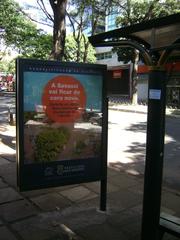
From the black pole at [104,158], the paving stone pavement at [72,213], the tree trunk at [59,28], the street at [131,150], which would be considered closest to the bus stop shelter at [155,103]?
the paving stone pavement at [72,213]

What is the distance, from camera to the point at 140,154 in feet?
28.6

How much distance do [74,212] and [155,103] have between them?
2.06 m

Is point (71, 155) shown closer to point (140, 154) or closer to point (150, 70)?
point (150, 70)

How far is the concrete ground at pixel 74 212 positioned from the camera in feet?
13.0

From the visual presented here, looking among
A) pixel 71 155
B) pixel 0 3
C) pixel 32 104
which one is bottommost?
pixel 71 155

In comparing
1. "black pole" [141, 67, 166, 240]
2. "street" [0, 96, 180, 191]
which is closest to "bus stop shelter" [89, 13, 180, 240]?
"black pole" [141, 67, 166, 240]

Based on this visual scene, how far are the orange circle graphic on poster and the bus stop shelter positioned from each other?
0.89 meters

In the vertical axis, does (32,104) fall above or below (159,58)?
below

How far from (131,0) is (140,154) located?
18.2m

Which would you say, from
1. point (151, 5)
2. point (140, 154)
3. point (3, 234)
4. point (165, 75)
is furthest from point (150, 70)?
point (151, 5)

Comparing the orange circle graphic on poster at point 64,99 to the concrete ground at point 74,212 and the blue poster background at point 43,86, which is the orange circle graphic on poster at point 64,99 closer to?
the blue poster background at point 43,86

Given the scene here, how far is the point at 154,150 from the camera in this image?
3.27 m

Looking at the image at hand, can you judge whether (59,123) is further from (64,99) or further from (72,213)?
(72,213)

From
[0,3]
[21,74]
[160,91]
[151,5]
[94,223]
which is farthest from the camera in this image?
[151,5]
